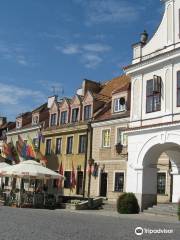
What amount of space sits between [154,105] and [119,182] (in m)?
10.1

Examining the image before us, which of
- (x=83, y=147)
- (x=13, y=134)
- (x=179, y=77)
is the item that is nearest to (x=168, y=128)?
(x=179, y=77)

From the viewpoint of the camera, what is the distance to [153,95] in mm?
24484

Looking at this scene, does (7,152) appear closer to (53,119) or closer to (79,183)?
(53,119)

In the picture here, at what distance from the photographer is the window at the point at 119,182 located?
32375 mm

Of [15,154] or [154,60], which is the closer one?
[154,60]

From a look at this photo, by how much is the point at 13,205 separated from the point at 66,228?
49.9 ft

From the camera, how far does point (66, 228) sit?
1405cm

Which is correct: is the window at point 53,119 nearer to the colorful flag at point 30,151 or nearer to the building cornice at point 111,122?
the colorful flag at point 30,151

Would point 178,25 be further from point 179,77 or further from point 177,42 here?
point 179,77

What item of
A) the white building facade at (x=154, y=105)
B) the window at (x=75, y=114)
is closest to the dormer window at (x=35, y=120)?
the window at (x=75, y=114)

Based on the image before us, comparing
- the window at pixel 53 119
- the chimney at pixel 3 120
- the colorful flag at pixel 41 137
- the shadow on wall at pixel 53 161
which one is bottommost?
the shadow on wall at pixel 53 161

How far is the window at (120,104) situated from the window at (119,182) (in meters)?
5.00

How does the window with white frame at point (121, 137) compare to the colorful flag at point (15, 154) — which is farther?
the colorful flag at point (15, 154)

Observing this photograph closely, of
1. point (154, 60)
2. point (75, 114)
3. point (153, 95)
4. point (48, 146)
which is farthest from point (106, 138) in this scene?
point (154, 60)
